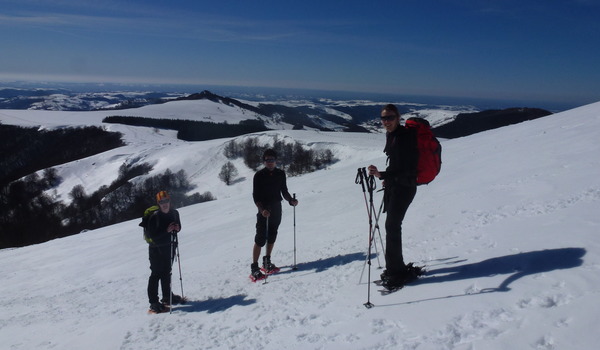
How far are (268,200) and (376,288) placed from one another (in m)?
3.15

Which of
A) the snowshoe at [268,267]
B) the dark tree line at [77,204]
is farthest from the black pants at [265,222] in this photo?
the dark tree line at [77,204]

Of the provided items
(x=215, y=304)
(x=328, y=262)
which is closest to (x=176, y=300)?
(x=215, y=304)

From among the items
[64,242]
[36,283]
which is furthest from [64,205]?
[36,283]

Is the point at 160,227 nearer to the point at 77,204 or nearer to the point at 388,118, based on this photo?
the point at 388,118

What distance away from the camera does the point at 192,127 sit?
165125mm

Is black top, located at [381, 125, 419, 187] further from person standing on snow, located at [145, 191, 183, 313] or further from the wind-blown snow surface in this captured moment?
person standing on snow, located at [145, 191, 183, 313]

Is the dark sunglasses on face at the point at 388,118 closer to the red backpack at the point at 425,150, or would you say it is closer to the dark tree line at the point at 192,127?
the red backpack at the point at 425,150

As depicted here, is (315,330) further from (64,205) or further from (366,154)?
(64,205)

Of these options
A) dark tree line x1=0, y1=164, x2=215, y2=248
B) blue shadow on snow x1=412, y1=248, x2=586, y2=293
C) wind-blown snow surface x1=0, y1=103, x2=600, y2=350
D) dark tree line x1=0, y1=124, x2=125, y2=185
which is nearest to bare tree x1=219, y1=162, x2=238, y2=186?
dark tree line x1=0, y1=164, x2=215, y2=248

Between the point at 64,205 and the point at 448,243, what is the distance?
102m

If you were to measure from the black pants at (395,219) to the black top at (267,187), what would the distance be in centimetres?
289

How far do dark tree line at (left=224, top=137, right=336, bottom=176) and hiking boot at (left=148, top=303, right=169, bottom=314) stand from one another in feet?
171

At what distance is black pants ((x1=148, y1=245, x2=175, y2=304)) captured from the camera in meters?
7.22

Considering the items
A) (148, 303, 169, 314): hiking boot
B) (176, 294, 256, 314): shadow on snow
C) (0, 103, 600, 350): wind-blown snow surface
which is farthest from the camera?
(148, 303, 169, 314): hiking boot
